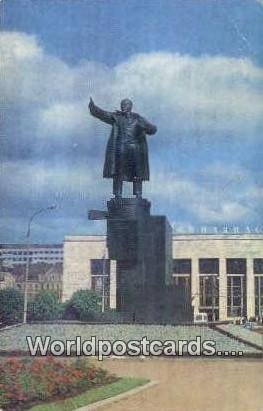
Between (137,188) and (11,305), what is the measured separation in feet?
5.16

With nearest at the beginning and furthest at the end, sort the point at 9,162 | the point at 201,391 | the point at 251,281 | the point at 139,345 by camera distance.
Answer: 1. the point at 201,391
2. the point at 139,345
3. the point at 9,162
4. the point at 251,281

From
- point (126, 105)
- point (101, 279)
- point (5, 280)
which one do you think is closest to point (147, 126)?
point (126, 105)

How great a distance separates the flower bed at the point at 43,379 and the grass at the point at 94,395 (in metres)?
0.06

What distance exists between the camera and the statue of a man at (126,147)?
5590 millimetres

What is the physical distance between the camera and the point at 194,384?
4762mm

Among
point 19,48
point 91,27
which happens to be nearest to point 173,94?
point 91,27

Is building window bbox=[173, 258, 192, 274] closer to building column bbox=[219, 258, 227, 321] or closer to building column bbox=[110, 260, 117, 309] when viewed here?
A: building column bbox=[219, 258, 227, 321]

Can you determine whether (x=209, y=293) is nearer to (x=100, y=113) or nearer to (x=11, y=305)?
(x=11, y=305)

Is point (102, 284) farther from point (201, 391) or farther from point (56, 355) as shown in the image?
point (201, 391)

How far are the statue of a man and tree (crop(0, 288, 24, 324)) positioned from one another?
52.1 inches

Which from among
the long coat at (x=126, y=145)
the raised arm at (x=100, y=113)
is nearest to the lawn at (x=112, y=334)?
the long coat at (x=126, y=145)

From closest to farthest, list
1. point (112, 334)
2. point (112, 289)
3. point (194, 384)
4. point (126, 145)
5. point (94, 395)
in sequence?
point (94, 395)
point (194, 384)
point (112, 334)
point (126, 145)
point (112, 289)

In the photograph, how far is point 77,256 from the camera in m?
6.14

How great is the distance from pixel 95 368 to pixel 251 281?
1730 mm
